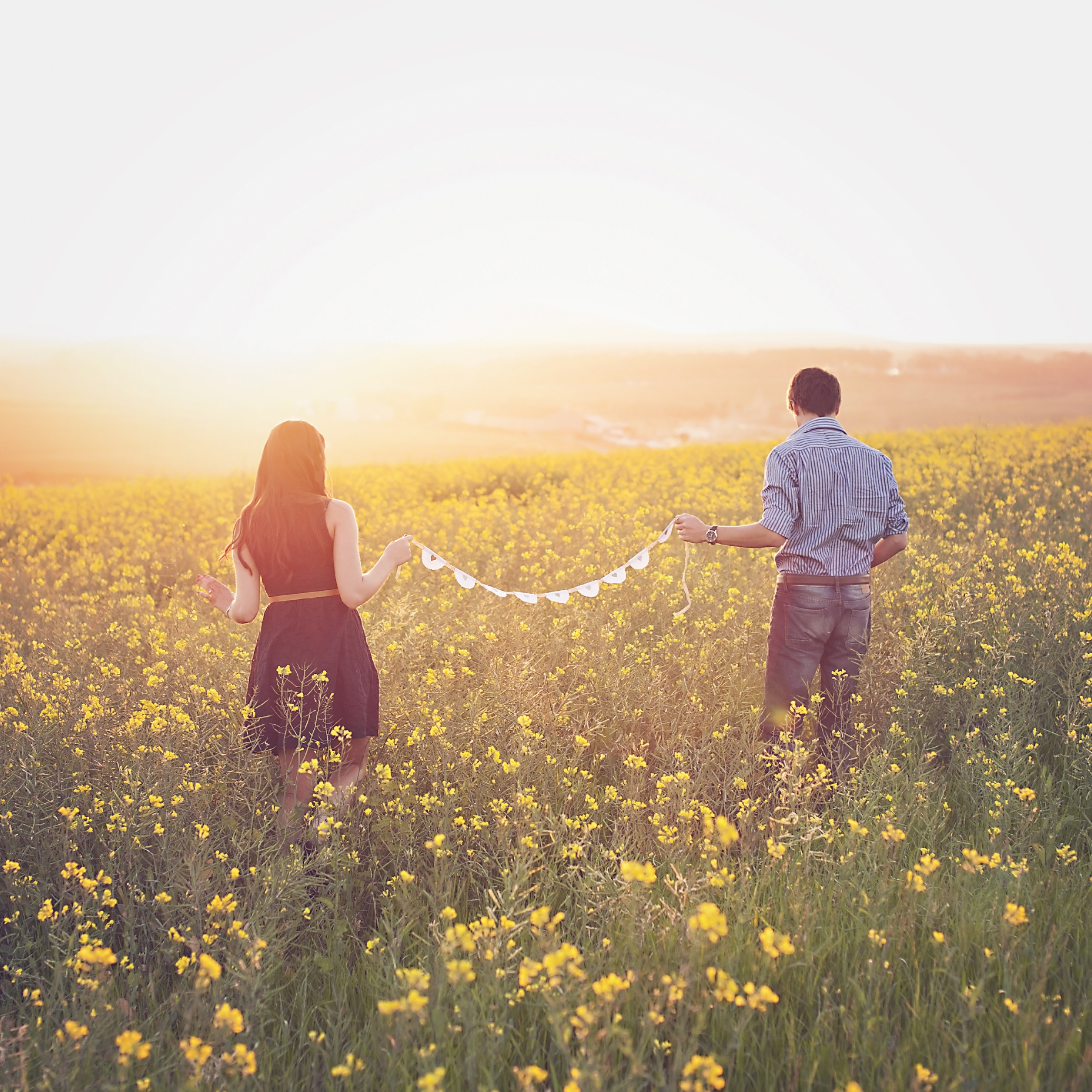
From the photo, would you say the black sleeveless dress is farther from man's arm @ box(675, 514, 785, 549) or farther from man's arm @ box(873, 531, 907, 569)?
man's arm @ box(873, 531, 907, 569)

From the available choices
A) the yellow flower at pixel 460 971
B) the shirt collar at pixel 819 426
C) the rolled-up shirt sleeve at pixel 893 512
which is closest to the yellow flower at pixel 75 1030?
the yellow flower at pixel 460 971

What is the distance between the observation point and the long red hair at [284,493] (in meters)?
3.23

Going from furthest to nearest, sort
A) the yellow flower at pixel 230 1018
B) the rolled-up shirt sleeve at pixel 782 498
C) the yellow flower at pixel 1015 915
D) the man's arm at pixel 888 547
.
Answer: the man's arm at pixel 888 547 → the rolled-up shirt sleeve at pixel 782 498 → the yellow flower at pixel 1015 915 → the yellow flower at pixel 230 1018

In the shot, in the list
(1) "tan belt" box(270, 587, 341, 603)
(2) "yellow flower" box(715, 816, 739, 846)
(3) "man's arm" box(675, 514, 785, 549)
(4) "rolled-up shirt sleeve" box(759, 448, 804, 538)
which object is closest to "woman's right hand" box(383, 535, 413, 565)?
(1) "tan belt" box(270, 587, 341, 603)

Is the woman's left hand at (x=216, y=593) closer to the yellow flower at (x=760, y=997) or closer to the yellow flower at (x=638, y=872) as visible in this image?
the yellow flower at (x=638, y=872)

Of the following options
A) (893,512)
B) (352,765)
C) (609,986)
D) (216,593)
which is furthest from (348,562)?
(893,512)

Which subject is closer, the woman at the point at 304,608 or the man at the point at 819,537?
the woman at the point at 304,608

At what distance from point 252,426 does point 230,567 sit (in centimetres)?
3532

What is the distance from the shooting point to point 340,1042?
7.13 feet

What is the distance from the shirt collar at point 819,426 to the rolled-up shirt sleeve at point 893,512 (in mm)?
271

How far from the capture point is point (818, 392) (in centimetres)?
354

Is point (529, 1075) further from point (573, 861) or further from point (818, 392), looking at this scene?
point (818, 392)

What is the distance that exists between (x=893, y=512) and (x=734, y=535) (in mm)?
791

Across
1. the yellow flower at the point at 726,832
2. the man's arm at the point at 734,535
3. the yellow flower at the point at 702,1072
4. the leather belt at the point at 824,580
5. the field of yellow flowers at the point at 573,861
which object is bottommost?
the field of yellow flowers at the point at 573,861
